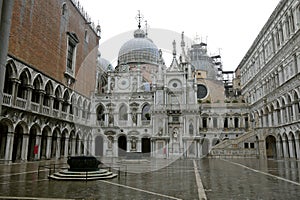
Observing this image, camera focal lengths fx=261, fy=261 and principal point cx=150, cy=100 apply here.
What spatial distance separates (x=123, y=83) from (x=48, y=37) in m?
18.8

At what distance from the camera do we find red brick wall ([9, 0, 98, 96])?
24047mm

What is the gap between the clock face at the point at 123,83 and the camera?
45781 mm

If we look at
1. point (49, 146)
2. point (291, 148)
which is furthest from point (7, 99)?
point (291, 148)

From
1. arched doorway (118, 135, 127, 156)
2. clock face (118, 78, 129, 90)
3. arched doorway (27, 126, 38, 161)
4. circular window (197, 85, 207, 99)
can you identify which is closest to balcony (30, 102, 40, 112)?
arched doorway (27, 126, 38, 161)

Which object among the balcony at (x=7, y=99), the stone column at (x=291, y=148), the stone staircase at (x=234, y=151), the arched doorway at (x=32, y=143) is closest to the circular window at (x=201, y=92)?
the stone staircase at (x=234, y=151)

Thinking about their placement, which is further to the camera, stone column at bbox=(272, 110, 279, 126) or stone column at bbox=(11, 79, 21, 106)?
stone column at bbox=(272, 110, 279, 126)

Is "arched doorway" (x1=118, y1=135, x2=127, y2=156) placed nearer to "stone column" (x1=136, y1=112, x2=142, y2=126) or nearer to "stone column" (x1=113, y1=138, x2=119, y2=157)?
"stone column" (x1=113, y1=138, x2=119, y2=157)

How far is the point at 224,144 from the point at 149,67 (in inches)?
981

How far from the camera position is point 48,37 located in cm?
2905

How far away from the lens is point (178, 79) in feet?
137

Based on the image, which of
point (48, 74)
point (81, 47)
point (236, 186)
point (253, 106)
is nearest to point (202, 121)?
point (253, 106)

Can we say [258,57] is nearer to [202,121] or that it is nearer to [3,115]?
[202,121]

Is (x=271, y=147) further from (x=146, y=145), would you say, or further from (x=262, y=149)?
(x=146, y=145)

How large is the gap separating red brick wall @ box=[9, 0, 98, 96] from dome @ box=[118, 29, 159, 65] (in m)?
16.8
